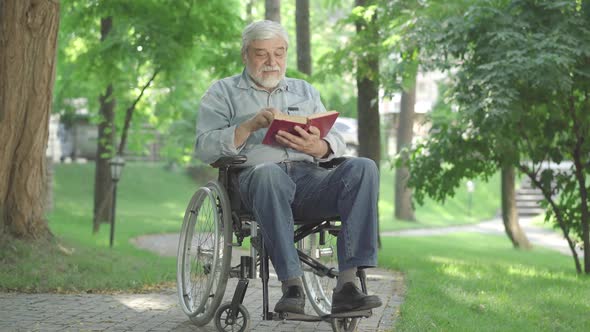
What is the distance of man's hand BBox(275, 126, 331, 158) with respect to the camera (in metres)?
3.85

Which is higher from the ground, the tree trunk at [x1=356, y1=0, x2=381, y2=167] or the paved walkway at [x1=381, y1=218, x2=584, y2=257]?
the tree trunk at [x1=356, y1=0, x2=381, y2=167]

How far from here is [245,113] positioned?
416 centimetres

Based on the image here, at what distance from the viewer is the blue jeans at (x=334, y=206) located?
3682 millimetres

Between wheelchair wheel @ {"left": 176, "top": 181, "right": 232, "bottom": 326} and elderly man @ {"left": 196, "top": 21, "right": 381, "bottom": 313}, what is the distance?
191 millimetres

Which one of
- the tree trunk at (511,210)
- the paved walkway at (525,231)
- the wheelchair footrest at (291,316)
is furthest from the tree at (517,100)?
the paved walkway at (525,231)

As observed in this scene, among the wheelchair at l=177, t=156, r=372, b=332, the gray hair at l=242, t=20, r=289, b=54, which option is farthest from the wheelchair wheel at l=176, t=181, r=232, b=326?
the gray hair at l=242, t=20, r=289, b=54

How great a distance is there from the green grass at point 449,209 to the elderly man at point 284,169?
16.6m

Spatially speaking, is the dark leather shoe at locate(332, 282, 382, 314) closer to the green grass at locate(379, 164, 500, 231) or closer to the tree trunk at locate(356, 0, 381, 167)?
the tree trunk at locate(356, 0, 381, 167)

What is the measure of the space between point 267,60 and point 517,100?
3.77 metres

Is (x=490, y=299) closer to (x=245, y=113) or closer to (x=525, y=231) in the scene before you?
(x=245, y=113)

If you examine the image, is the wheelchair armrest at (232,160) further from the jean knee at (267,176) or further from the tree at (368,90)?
the tree at (368,90)

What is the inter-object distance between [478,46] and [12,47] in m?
3.78

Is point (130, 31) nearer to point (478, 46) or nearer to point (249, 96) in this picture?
point (478, 46)

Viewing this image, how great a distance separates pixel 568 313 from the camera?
5.12 meters
